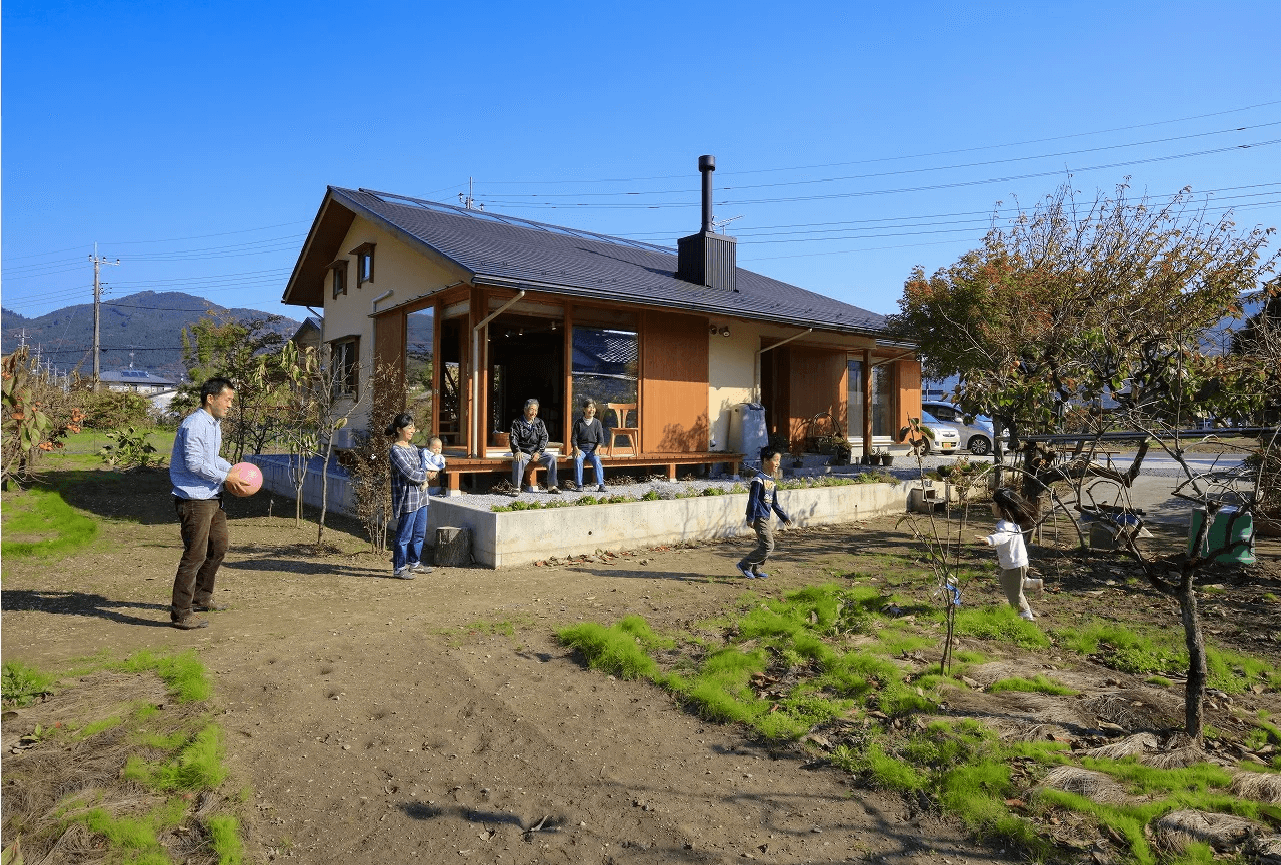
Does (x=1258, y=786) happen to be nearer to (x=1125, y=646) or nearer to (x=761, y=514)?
(x=1125, y=646)

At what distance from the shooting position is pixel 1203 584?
7.79 metres

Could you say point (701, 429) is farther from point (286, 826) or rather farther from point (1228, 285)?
point (286, 826)

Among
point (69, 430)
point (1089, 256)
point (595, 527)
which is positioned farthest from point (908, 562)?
point (69, 430)

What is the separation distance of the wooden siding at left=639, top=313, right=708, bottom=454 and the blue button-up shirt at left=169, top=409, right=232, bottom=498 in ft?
25.7

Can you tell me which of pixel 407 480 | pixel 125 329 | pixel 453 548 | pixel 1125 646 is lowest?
pixel 1125 646

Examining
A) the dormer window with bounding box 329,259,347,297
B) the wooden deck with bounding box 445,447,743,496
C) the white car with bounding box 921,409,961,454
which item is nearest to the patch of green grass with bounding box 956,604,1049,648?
the wooden deck with bounding box 445,447,743,496

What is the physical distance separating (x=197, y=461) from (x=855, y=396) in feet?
49.1

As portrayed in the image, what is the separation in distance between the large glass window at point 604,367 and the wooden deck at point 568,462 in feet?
2.54

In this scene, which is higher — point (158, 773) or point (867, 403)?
point (867, 403)

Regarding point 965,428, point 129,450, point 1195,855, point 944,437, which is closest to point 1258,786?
point 1195,855

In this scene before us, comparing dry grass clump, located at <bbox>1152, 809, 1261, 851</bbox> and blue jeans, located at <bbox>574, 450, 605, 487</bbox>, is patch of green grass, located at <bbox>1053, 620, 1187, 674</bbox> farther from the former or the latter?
blue jeans, located at <bbox>574, 450, 605, 487</bbox>

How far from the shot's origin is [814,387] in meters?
17.8

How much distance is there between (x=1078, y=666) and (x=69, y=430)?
625 inches

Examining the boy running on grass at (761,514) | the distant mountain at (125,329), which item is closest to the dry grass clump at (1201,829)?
the boy running on grass at (761,514)
